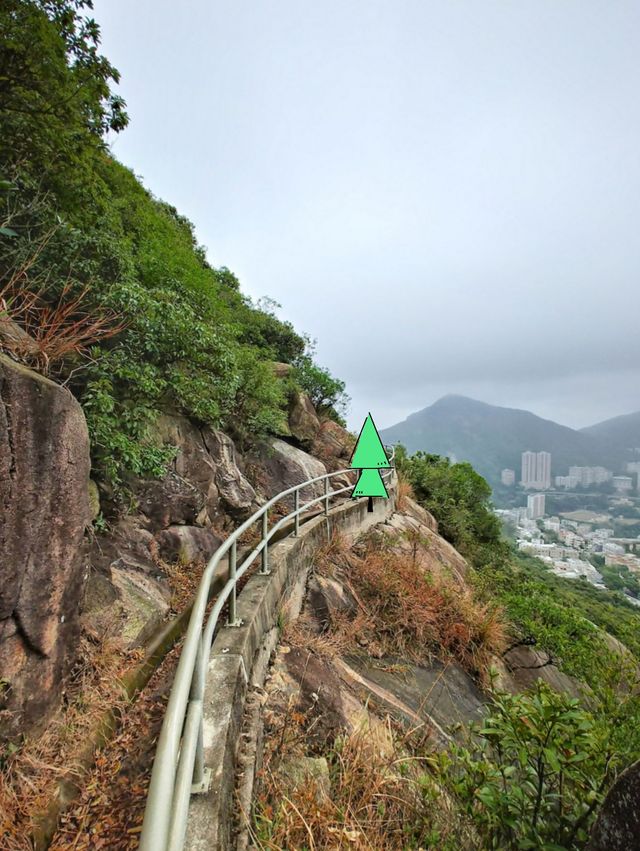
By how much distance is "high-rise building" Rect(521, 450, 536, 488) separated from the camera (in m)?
150

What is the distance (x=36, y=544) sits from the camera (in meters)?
2.81

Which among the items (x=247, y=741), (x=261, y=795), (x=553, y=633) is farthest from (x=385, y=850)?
(x=553, y=633)

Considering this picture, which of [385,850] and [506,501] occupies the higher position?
[385,850]

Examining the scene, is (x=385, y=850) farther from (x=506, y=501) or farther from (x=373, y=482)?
(x=506, y=501)

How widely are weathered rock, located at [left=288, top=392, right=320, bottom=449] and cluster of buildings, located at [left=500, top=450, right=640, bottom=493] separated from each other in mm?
159667

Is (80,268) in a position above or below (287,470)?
above

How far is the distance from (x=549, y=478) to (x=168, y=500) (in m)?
178

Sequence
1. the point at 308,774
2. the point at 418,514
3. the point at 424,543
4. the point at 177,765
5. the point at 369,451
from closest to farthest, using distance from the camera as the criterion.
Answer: the point at 177,765
the point at 308,774
the point at 369,451
the point at 424,543
the point at 418,514

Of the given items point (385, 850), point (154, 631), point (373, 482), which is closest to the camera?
point (385, 850)

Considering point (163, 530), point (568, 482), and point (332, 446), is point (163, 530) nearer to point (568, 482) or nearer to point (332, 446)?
point (332, 446)

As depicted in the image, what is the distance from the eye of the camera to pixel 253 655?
3.21 m

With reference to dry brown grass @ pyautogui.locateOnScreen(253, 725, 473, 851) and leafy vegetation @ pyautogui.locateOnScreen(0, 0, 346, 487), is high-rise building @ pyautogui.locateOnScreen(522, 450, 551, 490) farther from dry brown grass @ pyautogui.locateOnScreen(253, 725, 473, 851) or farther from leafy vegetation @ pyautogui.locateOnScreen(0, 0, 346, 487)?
dry brown grass @ pyautogui.locateOnScreen(253, 725, 473, 851)

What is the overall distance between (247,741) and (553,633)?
5.57m

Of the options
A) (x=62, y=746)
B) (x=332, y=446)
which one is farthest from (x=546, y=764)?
(x=332, y=446)
